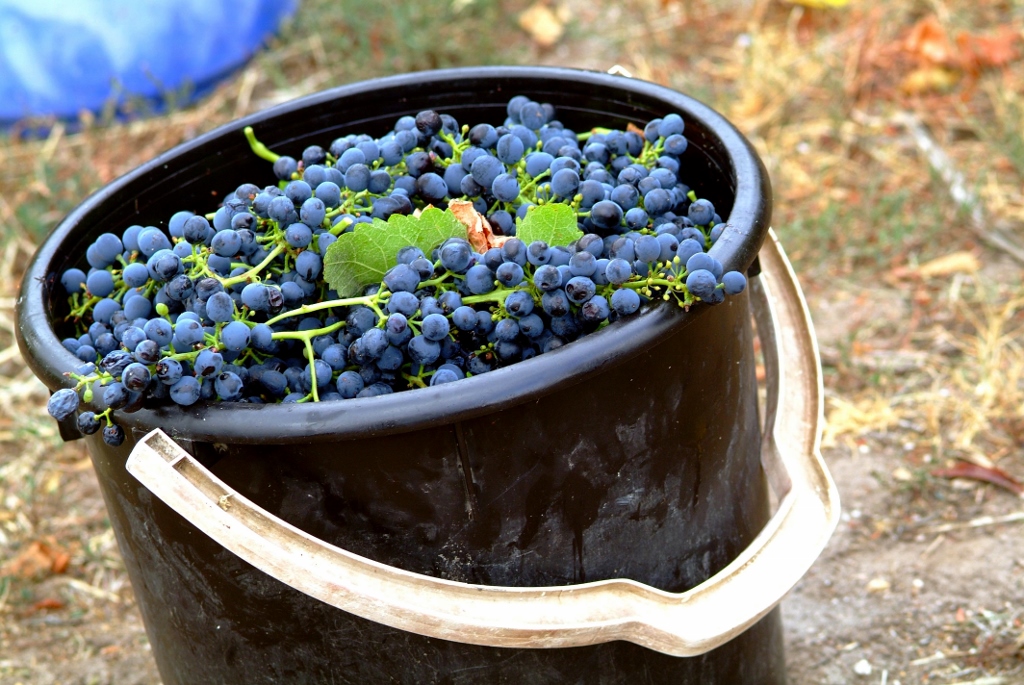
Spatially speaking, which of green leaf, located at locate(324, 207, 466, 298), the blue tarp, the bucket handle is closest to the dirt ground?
the blue tarp

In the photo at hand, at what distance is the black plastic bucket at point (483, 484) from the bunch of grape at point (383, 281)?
51 millimetres

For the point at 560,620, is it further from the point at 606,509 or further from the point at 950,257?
the point at 950,257

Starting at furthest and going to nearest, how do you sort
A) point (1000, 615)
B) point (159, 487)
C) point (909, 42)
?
point (909, 42), point (1000, 615), point (159, 487)

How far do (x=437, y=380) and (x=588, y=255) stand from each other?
0.69 ft

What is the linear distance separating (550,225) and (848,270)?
1990 mm

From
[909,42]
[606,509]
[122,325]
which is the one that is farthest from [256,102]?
[606,509]

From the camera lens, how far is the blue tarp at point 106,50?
12.0 ft

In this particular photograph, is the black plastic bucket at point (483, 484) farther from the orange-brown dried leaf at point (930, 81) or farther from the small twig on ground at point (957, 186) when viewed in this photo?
the orange-brown dried leaf at point (930, 81)

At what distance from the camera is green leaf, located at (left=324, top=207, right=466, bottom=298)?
1.14 meters

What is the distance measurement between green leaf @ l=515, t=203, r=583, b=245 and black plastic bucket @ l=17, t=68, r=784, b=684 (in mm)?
146

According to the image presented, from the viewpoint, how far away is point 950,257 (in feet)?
9.24

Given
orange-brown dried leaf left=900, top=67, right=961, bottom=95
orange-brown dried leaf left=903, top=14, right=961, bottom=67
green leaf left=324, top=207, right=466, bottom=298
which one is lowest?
orange-brown dried leaf left=900, top=67, right=961, bottom=95

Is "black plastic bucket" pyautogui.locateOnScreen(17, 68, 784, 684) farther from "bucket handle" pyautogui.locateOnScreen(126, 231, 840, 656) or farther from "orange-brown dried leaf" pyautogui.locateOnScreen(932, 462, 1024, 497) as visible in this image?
"orange-brown dried leaf" pyautogui.locateOnScreen(932, 462, 1024, 497)

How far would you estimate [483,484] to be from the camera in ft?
3.54
